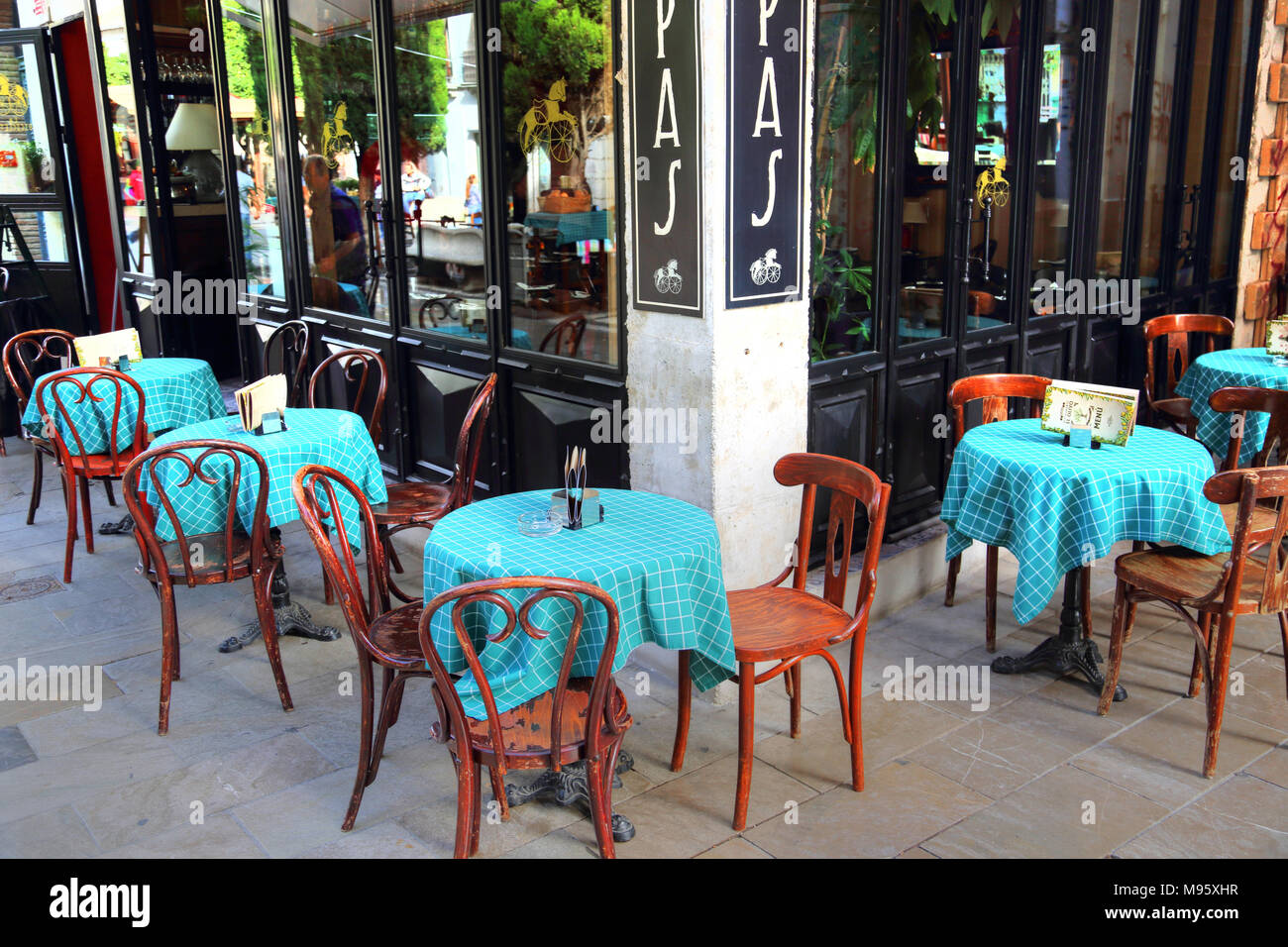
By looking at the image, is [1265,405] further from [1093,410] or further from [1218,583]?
[1218,583]

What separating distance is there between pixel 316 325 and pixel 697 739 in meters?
4.00

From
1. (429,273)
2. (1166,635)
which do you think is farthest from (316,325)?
(1166,635)

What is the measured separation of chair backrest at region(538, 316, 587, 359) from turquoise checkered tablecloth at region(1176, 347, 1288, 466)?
315 centimetres

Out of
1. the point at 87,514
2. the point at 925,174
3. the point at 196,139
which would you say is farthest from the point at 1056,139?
the point at 196,139

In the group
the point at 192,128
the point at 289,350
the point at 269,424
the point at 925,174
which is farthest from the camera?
the point at 192,128

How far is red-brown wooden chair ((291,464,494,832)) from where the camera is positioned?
294 cm

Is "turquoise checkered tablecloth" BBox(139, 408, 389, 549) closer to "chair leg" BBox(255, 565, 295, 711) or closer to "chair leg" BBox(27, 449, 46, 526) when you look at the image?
"chair leg" BBox(255, 565, 295, 711)

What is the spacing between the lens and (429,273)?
18.1 ft

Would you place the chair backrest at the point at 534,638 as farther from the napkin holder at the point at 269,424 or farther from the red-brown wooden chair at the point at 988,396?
the red-brown wooden chair at the point at 988,396

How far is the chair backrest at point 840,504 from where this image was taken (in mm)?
3152

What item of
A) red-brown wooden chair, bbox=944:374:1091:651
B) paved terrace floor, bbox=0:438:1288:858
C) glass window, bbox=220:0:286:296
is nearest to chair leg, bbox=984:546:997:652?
red-brown wooden chair, bbox=944:374:1091:651

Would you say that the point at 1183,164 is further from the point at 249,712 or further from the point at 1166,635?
the point at 249,712

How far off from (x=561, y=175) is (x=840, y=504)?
206cm

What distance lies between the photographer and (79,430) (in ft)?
17.5
